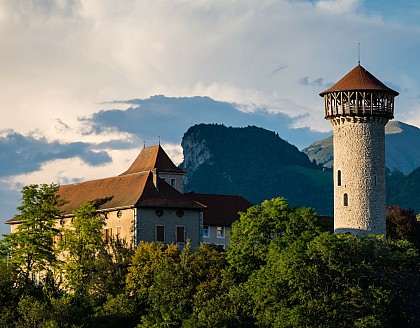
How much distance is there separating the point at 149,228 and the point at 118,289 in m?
7.60

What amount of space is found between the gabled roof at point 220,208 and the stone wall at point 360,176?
58.0 feet

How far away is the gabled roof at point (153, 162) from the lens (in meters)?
94.2

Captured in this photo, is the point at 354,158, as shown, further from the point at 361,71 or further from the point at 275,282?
the point at 275,282

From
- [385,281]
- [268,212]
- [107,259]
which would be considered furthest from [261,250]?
[107,259]

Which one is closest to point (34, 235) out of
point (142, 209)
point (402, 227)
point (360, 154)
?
point (142, 209)

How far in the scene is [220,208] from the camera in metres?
101

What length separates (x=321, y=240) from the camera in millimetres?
66250

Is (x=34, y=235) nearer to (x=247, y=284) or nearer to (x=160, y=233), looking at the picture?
(x=160, y=233)

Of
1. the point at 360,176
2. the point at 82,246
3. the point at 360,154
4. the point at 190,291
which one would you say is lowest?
→ the point at 190,291

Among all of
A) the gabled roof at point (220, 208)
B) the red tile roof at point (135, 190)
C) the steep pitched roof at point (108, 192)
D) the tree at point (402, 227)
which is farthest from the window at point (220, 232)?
the tree at point (402, 227)

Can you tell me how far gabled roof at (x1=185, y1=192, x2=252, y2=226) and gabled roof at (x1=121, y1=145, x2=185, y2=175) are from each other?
4331 millimetres

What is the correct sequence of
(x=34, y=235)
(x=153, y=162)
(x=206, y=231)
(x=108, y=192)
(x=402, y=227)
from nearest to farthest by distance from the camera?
(x=34, y=235), (x=108, y=192), (x=402, y=227), (x=153, y=162), (x=206, y=231)

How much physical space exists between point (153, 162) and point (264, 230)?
24.3m

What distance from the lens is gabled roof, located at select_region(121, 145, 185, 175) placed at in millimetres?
94188
